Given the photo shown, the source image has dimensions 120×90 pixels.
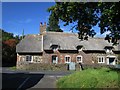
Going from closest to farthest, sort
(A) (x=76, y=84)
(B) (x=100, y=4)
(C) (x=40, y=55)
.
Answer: (B) (x=100, y=4) < (A) (x=76, y=84) < (C) (x=40, y=55)

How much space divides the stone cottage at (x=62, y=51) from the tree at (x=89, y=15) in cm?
3145

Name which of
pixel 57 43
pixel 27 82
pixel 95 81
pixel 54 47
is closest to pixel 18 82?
pixel 27 82

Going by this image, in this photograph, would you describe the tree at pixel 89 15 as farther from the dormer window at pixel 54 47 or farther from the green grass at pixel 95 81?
the dormer window at pixel 54 47

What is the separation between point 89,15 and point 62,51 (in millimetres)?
33955

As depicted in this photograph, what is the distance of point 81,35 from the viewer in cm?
2364

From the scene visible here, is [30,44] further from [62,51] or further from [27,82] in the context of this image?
[27,82]

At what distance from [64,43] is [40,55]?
18.4 ft

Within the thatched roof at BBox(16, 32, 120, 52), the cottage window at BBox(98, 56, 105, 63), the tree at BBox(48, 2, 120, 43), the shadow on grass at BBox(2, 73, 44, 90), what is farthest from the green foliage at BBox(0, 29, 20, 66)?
the tree at BBox(48, 2, 120, 43)

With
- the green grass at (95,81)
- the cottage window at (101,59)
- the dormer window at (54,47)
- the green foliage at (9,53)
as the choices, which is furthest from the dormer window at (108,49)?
the green grass at (95,81)

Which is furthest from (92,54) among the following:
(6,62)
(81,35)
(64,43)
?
(81,35)

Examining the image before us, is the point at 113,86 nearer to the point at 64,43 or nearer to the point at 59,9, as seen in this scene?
the point at 59,9

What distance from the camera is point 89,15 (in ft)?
70.7

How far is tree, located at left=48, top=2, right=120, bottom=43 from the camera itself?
17812mm

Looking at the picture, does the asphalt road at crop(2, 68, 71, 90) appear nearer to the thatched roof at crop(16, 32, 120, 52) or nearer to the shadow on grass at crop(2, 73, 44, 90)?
the shadow on grass at crop(2, 73, 44, 90)
